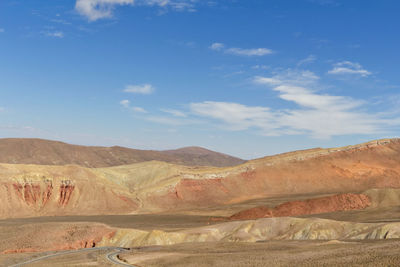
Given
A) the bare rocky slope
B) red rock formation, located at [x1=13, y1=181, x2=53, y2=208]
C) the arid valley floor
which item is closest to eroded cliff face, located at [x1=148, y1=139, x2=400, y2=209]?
the bare rocky slope

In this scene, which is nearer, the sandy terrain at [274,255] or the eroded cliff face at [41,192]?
the sandy terrain at [274,255]

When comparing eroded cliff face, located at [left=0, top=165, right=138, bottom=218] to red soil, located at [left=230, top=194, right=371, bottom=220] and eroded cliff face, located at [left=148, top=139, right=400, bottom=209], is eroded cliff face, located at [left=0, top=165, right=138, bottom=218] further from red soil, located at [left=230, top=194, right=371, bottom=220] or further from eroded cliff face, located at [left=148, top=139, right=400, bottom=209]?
red soil, located at [left=230, top=194, right=371, bottom=220]

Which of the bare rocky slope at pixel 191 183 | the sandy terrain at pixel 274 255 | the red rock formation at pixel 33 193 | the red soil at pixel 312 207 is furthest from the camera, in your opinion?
the bare rocky slope at pixel 191 183

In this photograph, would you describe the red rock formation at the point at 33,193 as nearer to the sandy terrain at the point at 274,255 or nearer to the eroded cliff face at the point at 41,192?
the eroded cliff face at the point at 41,192

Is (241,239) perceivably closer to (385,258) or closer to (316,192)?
(385,258)

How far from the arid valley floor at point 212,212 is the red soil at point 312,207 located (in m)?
0.24

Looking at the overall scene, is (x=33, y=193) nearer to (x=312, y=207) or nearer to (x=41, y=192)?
(x=41, y=192)

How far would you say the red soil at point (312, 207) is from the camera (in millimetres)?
90188

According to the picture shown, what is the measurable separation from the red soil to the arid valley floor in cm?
24

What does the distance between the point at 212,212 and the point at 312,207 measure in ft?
76.7

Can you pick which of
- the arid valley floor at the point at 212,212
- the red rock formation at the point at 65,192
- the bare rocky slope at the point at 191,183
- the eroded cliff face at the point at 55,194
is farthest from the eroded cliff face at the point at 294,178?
the red rock formation at the point at 65,192

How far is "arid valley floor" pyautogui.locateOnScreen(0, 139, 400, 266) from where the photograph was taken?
4178 cm

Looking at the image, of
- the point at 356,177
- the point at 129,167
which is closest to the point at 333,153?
the point at 356,177

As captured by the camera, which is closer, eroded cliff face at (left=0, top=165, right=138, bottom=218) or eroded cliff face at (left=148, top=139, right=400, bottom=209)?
eroded cliff face at (left=0, top=165, right=138, bottom=218)
